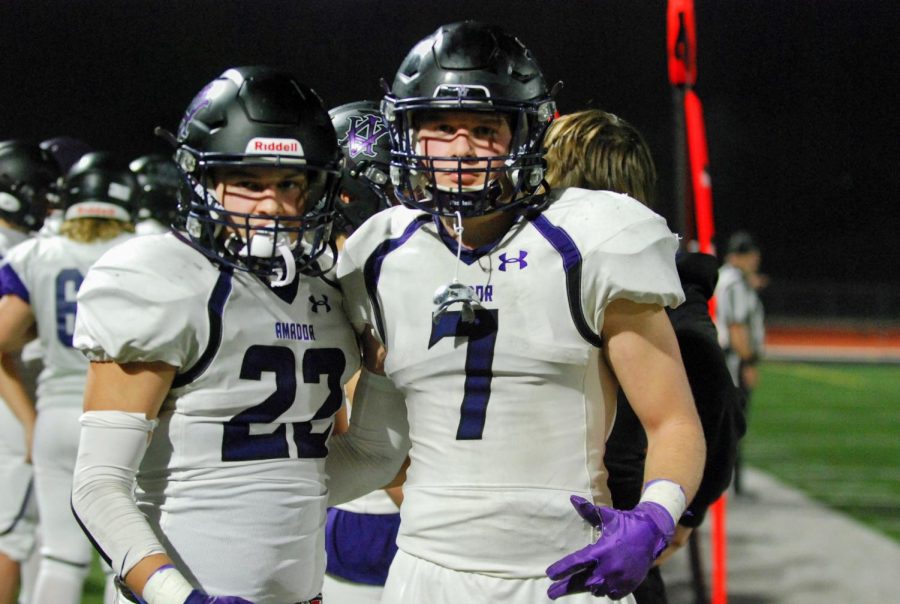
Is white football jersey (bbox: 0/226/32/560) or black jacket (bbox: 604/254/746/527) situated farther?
white football jersey (bbox: 0/226/32/560)

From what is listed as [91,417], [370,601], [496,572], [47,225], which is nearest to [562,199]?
[496,572]

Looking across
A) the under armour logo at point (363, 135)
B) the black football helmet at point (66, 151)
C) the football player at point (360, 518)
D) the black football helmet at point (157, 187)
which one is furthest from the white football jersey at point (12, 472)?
the under armour logo at point (363, 135)

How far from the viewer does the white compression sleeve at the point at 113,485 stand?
160cm

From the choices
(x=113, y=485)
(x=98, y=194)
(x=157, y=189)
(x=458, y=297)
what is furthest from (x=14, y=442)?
(x=458, y=297)

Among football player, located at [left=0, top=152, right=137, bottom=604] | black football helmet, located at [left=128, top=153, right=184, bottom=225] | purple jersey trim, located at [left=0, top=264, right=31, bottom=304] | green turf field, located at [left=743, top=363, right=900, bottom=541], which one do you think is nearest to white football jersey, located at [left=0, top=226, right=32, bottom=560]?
football player, located at [left=0, top=152, right=137, bottom=604]

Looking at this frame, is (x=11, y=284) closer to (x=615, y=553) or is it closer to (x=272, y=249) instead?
(x=272, y=249)

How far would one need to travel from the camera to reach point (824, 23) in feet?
47.7

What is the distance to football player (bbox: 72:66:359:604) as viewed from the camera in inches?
64.5

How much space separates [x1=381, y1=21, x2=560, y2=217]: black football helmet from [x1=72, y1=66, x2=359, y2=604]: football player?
0.13 m

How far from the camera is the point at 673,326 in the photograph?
2.24 metres

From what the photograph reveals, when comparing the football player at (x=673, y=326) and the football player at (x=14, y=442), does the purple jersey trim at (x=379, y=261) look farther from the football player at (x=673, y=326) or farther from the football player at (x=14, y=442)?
the football player at (x=14, y=442)

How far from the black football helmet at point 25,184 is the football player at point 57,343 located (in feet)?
1.72

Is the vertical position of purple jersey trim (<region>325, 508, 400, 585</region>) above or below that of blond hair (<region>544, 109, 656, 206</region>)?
below

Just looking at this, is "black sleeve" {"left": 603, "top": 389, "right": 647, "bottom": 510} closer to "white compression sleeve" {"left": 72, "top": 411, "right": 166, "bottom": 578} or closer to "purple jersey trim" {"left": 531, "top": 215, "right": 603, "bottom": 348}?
"purple jersey trim" {"left": 531, "top": 215, "right": 603, "bottom": 348}
